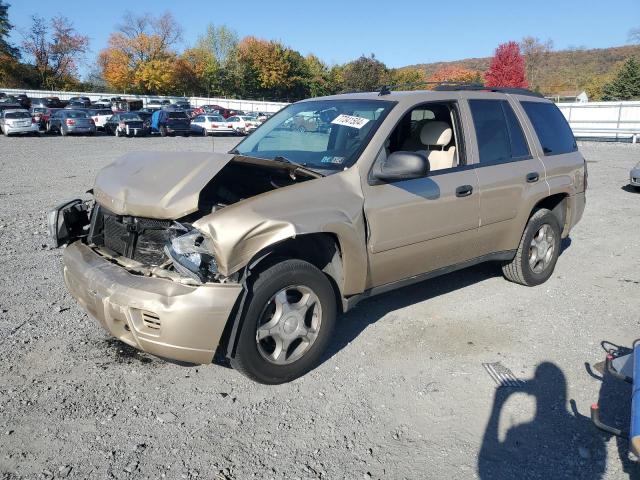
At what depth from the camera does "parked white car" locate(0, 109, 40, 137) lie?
1097 inches

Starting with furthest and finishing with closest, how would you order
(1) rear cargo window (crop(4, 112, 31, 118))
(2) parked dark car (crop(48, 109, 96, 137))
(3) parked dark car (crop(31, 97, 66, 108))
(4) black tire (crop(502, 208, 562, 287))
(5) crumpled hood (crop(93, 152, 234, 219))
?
(3) parked dark car (crop(31, 97, 66, 108)), (2) parked dark car (crop(48, 109, 96, 137)), (1) rear cargo window (crop(4, 112, 31, 118)), (4) black tire (crop(502, 208, 562, 287)), (5) crumpled hood (crop(93, 152, 234, 219))

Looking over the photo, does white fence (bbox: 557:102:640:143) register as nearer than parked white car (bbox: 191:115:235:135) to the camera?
Yes

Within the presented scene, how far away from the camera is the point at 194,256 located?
328 centimetres

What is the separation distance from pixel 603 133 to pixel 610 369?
89.2ft

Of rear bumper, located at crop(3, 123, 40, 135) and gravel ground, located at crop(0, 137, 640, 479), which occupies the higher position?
rear bumper, located at crop(3, 123, 40, 135)

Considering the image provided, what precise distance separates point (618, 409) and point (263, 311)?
2.28 m

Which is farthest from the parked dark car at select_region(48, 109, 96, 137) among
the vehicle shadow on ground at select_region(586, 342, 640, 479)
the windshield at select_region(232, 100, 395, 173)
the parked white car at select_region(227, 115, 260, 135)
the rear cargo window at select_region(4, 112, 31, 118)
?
the vehicle shadow on ground at select_region(586, 342, 640, 479)

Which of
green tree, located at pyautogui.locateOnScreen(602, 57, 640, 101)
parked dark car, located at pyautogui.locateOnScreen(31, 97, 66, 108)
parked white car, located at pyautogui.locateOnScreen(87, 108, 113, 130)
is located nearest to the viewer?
parked white car, located at pyautogui.locateOnScreen(87, 108, 113, 130)

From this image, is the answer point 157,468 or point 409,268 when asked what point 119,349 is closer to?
point 157,468

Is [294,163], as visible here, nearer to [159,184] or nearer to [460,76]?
[159,184]

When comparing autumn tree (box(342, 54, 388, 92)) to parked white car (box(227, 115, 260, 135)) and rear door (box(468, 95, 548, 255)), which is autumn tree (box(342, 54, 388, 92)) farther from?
rear door (box(468, 95, 548, 255))

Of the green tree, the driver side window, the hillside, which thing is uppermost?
the hillside

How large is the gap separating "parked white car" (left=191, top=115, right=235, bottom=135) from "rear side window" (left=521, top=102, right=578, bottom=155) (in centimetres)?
3064

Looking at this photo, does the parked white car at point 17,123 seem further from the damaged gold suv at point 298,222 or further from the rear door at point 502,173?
the rear door at point 502,173
